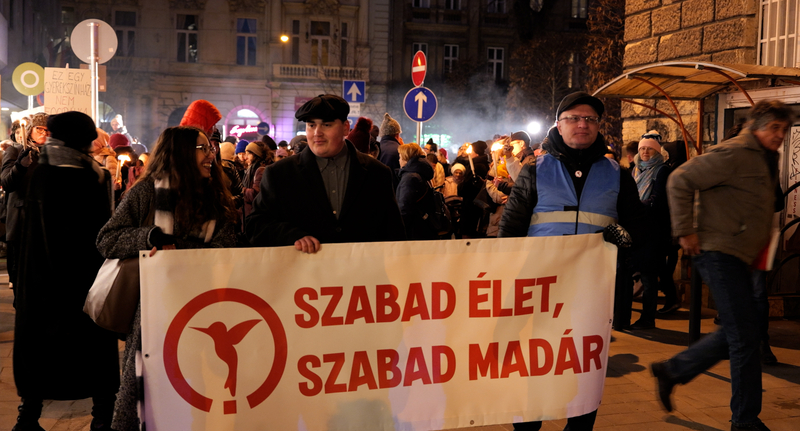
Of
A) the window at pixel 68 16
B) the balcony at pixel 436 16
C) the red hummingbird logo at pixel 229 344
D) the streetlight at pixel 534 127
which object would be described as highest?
the balcony at pixel 436 16

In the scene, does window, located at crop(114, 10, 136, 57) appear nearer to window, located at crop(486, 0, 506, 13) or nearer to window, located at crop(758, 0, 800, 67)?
window, located at crop(486, 0, 506, 13)

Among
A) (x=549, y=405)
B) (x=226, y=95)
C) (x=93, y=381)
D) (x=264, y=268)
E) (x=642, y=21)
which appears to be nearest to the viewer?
(x=264, y=268)

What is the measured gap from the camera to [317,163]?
3881 millimetres

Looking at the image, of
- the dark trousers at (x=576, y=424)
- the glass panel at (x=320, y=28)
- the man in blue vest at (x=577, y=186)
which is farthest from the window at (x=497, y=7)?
the dark trousers at (x=576, y=424)

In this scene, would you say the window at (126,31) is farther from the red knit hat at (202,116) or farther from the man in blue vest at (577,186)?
the man in blue vest at (577,186)

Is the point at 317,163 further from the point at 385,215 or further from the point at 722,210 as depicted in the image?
the point at 722,210

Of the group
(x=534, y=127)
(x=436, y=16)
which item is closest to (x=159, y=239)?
(x=534, y=127)

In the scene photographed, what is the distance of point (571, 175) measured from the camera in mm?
3949

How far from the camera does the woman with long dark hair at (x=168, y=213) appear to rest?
3637 millimetres

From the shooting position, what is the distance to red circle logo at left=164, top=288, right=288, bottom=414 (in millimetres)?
3354

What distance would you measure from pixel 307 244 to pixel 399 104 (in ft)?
124

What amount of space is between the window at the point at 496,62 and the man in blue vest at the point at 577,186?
1596 inches

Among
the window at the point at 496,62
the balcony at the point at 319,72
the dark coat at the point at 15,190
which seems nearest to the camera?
the dark coat at the point at 15,190

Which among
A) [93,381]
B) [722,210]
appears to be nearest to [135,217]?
[93,381]
